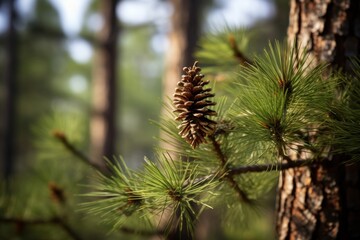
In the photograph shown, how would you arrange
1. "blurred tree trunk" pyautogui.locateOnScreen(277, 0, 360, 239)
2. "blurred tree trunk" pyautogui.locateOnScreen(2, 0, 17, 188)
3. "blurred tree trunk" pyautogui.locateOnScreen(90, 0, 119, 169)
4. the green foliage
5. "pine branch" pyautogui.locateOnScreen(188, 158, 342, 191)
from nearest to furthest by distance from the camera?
the green foliage → "pine branch" pyautogui.locateOnScreen(188, 158, 342, 191) → "blurred tree trunk" pyautogui.locateOnScreen(277, 0, 360, 239) → "blurred tree trunk" pyautogui.locateOnScreen(90, 0, 119, 169) → "blurred tree trunk" pyautogui.locateOnScreen(2, 0, 17, 188)

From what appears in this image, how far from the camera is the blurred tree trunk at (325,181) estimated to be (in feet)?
5.17

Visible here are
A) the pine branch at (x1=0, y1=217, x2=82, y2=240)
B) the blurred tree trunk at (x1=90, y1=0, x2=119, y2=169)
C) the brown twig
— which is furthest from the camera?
the blurred tree trunk at (x1=90, y1=0, x2=119, y2=169)

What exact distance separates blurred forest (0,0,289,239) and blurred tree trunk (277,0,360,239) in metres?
0.29

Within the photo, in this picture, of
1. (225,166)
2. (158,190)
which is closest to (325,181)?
(225,166)

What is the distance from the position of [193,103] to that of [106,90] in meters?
5.05

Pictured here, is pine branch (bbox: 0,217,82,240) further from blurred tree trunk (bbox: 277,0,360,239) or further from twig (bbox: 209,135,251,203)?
blurred tree trunk (bbox: 277,0,360,239)

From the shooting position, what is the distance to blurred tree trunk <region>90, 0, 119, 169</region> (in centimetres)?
586

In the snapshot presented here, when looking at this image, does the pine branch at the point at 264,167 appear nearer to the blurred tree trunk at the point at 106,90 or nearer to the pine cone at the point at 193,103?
the pine cone at the point at 193,103

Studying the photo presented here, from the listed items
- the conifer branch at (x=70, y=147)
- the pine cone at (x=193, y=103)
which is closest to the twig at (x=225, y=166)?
the pine cone at (x=193, y=103)

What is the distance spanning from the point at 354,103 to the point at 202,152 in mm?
559

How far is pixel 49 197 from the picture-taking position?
2.31 metres

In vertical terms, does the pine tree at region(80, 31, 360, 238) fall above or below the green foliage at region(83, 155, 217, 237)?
above

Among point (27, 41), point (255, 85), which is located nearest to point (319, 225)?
point (255, 85)

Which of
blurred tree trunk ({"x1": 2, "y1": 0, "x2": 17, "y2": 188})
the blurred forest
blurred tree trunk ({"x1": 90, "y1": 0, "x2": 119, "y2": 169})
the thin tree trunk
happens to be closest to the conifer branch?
the blurred forest
